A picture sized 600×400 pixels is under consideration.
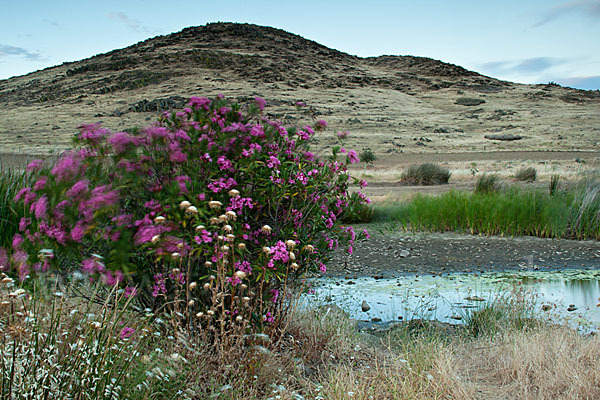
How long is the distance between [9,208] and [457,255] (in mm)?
5906

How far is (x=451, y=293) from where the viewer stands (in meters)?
6.30

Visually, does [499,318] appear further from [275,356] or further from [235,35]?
[235,35]

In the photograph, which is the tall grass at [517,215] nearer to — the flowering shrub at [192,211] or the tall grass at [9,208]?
the flowering shrub at [192,211]

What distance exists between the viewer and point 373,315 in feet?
17.9

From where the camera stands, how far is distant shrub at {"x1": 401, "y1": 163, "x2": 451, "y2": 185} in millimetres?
17438

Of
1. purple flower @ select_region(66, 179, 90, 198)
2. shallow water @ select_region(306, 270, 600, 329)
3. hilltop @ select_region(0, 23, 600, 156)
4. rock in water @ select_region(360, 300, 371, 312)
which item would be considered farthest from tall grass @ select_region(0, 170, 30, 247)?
hilltop @ select_region(0, 23, 600, 156)

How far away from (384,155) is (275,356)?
30.1 m

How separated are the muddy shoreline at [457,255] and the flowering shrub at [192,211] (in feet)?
11.6

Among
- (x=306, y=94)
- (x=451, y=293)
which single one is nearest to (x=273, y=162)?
(x=451, y=293)

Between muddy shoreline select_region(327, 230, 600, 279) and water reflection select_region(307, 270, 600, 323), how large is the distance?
29cm

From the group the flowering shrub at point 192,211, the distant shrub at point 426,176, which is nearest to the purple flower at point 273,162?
the flowering shrub at point 192,211

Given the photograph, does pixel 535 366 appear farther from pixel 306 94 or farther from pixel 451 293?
pixel 306 94

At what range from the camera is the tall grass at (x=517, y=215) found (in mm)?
9094

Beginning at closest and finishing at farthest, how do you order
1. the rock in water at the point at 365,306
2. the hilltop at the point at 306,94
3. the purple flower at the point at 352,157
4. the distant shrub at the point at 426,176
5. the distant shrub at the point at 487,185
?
the purple flower at the point at 352,157
the rock in water at the point at 365,306
the distant shrub at the point at 487,185
the distant shrub at the point at 426,176
the hilltop at the point at 306,94
